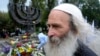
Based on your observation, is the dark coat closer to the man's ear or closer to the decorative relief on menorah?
the man's ear

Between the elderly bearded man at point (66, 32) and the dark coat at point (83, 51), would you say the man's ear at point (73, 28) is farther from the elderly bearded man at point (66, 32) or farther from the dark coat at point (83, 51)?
the dark coat at point (83, 51)

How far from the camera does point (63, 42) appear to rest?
246 centimetres

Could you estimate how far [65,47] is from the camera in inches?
96.7

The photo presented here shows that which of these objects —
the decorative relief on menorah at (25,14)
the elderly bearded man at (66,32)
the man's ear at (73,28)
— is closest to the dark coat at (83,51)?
the elderly bearded man at (66,32)

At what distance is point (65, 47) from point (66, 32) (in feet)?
0.39

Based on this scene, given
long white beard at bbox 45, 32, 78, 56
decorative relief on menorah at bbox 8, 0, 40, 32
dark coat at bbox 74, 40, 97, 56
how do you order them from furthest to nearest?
decorative relief on menorah at bbox 8, 0, 40, 32
long white beard at bbox 45, 32, 78, 56
dark coat at bbox 74, 40, 97, 56

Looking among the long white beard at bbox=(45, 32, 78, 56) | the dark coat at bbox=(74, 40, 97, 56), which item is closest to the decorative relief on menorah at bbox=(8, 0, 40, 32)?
the long white beard at bbox=(45, 32, 78, 56)

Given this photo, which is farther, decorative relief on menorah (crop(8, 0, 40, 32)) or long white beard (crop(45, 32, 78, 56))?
decorative relief on menorah (crop(8, 0, 40, 32))

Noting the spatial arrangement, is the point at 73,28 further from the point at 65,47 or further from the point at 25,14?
the point at 25,14

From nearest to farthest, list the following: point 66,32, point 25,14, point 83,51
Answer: point 83,51, point 66,32, point 25,14

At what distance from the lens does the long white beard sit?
95.5 inches

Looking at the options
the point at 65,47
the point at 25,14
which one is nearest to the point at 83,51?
the point at 65,47

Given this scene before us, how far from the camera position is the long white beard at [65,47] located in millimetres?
2427

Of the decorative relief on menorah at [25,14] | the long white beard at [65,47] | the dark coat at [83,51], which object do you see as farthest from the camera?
the decorative relief on menorah at [25,14]
